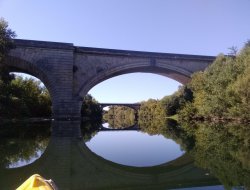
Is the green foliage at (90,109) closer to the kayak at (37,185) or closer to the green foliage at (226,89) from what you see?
the green foliage at (226,89)

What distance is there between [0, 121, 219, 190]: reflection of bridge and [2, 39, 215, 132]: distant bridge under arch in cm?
2096

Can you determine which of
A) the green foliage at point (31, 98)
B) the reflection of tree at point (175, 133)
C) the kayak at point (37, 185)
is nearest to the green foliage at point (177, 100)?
the reflection of tree at point (175, 133)

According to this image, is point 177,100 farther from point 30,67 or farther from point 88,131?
point 88,131

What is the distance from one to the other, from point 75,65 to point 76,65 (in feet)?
0.34

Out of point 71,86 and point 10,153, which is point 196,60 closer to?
point 71,86

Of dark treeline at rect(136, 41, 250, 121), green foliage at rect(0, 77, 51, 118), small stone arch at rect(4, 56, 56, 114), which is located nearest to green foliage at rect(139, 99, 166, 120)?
green foliage at rect(0, 77, 51, 118)

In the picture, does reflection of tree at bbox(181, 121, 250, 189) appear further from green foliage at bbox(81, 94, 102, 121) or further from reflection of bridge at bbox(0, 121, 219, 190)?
green foliage at bbox(81, 94, 102, 121)

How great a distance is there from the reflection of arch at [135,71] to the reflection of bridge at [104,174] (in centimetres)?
2305

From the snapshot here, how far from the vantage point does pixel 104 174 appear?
7629 mm

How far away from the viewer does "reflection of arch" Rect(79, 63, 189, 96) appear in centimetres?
3297

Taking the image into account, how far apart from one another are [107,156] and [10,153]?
110 inches

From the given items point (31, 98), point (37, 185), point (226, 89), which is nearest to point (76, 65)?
point (31, 98)

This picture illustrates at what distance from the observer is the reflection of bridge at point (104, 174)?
6.30 meters

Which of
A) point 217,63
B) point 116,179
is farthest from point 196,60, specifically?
point 116,179
